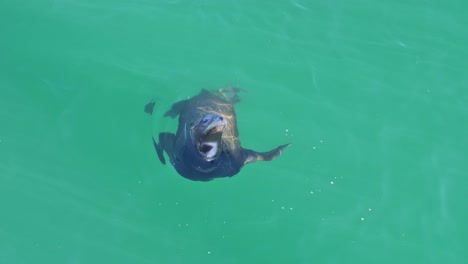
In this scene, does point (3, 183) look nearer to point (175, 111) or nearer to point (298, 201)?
point (175, 111)

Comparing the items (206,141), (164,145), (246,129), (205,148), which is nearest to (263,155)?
(246,129)

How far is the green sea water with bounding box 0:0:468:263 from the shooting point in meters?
7.13

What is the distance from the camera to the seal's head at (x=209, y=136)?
15.5 feet

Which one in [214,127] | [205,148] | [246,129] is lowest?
[246,129]

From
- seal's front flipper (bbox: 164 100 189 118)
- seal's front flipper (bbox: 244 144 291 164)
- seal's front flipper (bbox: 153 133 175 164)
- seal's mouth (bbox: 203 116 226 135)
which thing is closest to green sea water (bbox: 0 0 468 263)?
seal's front flipper (bbox: 164 100 189 118)

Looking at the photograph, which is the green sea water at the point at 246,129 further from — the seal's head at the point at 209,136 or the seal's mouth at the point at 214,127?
the seal's mouth at the point at 214,127

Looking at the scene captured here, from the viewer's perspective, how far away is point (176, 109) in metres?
7.19

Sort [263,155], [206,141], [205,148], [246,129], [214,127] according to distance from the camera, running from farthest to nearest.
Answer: [246,129], [263,155], [205,148], [206,141], [214,127]

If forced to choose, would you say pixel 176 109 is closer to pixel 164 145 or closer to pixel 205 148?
pixel 164 145

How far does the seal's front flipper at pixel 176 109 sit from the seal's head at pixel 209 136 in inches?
71.3

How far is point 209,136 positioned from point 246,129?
9.14 feet

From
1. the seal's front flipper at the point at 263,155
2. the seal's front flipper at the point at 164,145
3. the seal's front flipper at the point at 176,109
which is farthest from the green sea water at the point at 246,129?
the seal's front flipper at the point at 263,155

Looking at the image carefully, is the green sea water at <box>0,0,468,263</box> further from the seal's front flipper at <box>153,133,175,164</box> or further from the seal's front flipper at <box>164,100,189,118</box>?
the seal's front flipper at <box>153,133,175,164</box>

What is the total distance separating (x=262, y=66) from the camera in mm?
7938
